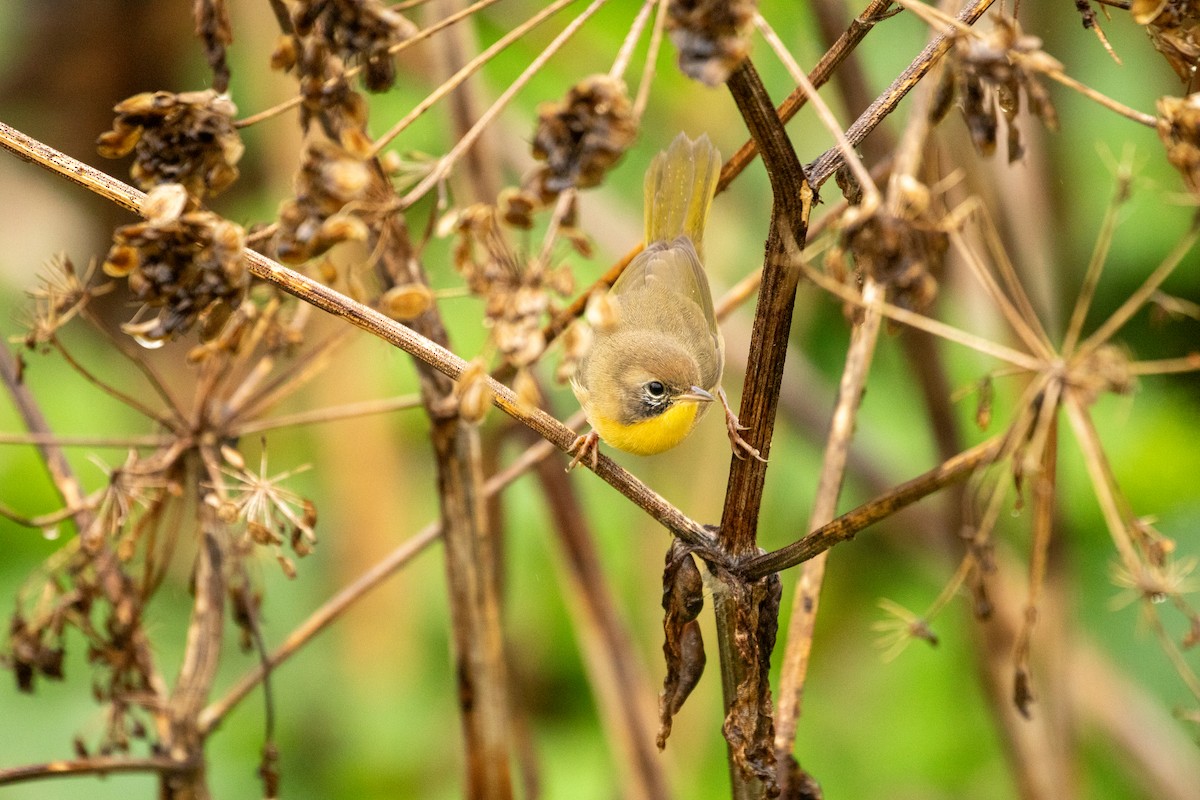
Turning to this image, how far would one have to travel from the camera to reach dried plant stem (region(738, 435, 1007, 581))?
3.37ft

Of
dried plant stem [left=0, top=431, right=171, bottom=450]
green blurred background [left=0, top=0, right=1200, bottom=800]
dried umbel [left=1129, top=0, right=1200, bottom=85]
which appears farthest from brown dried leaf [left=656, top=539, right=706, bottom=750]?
green blurred background [left=0, top=0, right=1200, bottom=800]

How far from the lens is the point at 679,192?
2.34 meters

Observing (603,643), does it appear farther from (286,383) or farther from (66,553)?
(66,553)

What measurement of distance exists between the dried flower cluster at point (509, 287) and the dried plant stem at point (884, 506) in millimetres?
310

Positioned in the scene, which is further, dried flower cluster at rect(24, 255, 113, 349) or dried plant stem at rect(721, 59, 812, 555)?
dried flower cluster at rect(24, 255, 113, 349)

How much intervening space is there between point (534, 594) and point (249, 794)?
0.99 meters

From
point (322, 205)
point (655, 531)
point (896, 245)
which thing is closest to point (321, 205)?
point (322, 205)

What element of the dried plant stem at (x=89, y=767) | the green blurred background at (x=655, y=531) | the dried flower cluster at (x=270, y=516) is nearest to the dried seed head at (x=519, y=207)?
the dried flower cluster at (x=270, y=516)

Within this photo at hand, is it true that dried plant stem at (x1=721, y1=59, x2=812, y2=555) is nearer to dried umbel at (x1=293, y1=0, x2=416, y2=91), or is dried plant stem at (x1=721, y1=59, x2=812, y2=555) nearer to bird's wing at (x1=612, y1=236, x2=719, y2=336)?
dried umbel at (x1=293, y1=0, x2=416, y2=91)

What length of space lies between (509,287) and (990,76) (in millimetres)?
422

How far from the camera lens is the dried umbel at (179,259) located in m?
1.00

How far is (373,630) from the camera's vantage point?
12.6 feet

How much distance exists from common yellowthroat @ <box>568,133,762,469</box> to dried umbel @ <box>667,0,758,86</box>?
1309mm

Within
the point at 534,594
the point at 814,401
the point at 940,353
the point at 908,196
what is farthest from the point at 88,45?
the point at 908,196
